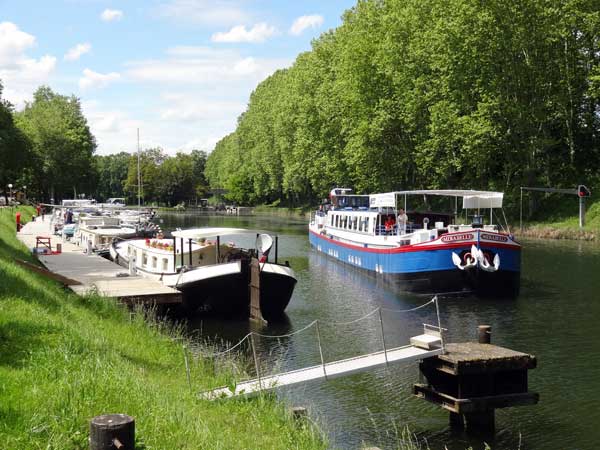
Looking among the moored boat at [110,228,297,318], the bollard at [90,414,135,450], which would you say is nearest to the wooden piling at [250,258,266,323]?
the moored boat at [110,228,297,318]

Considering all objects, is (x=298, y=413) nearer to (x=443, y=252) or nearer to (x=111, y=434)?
(x=111, y=434)

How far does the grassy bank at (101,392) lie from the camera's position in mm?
7992

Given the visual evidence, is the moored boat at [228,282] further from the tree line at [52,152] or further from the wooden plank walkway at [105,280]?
the tree line at [52,152]

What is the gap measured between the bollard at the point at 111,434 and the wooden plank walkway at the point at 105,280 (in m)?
15.6

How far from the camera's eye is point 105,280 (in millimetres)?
25766

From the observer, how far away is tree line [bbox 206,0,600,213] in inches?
2004

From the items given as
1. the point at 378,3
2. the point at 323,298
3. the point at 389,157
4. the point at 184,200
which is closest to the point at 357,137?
the point at 389,157

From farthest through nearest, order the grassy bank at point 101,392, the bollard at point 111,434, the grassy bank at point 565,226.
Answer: the grassy bank at point 565,226 → the grassy bank at point 101,392 → the bollard at point 111,434

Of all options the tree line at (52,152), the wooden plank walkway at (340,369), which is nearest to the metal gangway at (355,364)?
the wooden plank walkway at (340,369)

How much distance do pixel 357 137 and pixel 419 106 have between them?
337 inches

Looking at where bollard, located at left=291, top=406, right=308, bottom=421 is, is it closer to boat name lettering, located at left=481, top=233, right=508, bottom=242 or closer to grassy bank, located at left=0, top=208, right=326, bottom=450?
grassy bank, located at left=0, top=208, right=326, bottom=450

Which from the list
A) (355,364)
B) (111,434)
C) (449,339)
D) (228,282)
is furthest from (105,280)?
(111,434)

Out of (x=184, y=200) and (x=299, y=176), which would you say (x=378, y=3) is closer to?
(x=299, y=176)

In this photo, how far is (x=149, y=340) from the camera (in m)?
16.4
